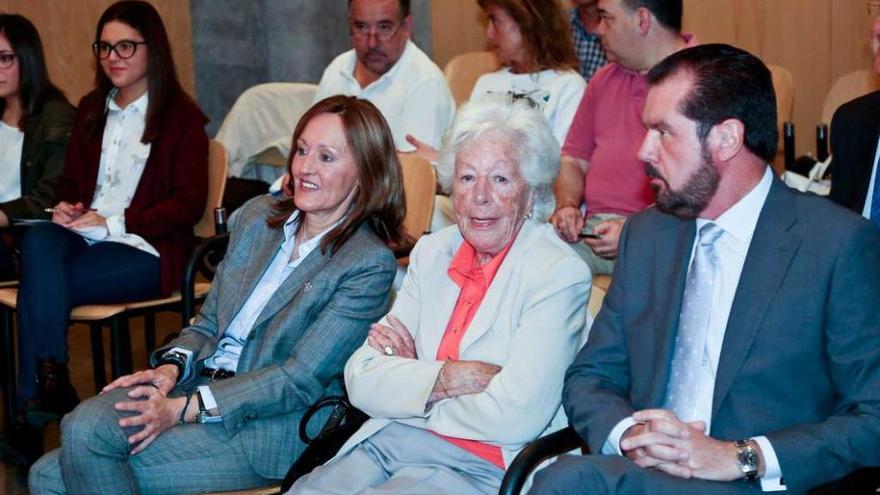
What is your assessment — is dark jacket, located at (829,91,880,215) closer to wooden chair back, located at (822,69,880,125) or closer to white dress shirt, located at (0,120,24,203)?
wooden chair back, located at (822,69,880,125)

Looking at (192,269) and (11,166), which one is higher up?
(11,166)

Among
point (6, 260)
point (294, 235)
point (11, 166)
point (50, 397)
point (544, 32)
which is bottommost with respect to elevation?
point (50, 397)

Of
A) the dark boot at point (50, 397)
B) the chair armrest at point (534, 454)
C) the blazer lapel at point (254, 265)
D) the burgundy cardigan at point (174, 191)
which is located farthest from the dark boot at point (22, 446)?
the chair armrest at point (534, 454)

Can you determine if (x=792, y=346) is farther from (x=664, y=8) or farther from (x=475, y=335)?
(x=664, y=8)

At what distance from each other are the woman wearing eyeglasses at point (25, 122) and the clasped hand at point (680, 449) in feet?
10.8

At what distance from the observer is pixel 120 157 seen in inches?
190

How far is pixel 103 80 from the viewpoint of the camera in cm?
494

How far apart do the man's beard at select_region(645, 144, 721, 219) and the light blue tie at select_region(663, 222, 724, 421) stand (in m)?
0.06

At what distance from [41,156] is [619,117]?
235 cm

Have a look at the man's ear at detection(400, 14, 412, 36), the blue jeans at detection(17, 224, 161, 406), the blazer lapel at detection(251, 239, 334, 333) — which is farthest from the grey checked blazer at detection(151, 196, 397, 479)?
the man's ear at detection(400, 14, 412, 36)

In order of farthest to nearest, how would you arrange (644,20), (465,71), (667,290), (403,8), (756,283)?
(465,71), (403,8), (644,20), (667,290), (756,283)

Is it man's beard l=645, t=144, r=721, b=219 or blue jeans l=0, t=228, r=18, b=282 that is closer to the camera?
man's beard l=645, t=144, r=721, b=219

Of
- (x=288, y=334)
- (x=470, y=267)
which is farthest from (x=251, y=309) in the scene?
(x=470, y=267)

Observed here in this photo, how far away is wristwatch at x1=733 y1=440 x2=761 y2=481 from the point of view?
2.37 meters
